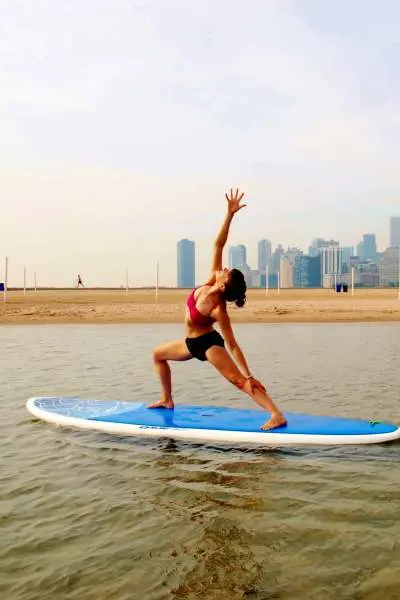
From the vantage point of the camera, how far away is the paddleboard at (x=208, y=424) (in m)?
6.69

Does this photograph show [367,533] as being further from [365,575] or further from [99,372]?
[99,372]

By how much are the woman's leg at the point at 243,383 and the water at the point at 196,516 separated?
0.50 m

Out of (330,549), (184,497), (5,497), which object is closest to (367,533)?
(330,549)

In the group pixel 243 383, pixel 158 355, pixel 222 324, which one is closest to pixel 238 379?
pixel 243 383

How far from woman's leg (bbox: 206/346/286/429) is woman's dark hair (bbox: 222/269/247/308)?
2.32 feet

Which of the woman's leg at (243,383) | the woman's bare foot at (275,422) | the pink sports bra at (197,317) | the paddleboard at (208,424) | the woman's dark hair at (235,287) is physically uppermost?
the woman's dark hair at (235,287)

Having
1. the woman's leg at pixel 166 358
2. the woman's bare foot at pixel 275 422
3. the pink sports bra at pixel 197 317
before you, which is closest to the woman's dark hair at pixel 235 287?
the pink sports bra at pixel 197 317

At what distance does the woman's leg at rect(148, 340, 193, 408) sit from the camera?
7.62 meters

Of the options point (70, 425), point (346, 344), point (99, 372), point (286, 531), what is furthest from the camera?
point (346, 344)

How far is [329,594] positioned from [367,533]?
930 mm

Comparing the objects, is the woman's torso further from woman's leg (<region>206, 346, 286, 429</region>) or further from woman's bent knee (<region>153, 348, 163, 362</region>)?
woman's bent knee (<region>153, 348, 163, 362</region>)

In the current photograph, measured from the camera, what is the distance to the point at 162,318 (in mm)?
28734

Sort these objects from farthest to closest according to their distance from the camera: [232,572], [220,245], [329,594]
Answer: [220,245], [232,572], [329,594]

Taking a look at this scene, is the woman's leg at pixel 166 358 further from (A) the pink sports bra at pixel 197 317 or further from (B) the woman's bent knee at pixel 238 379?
(B) the woman's bent knee at pixel 238 379
